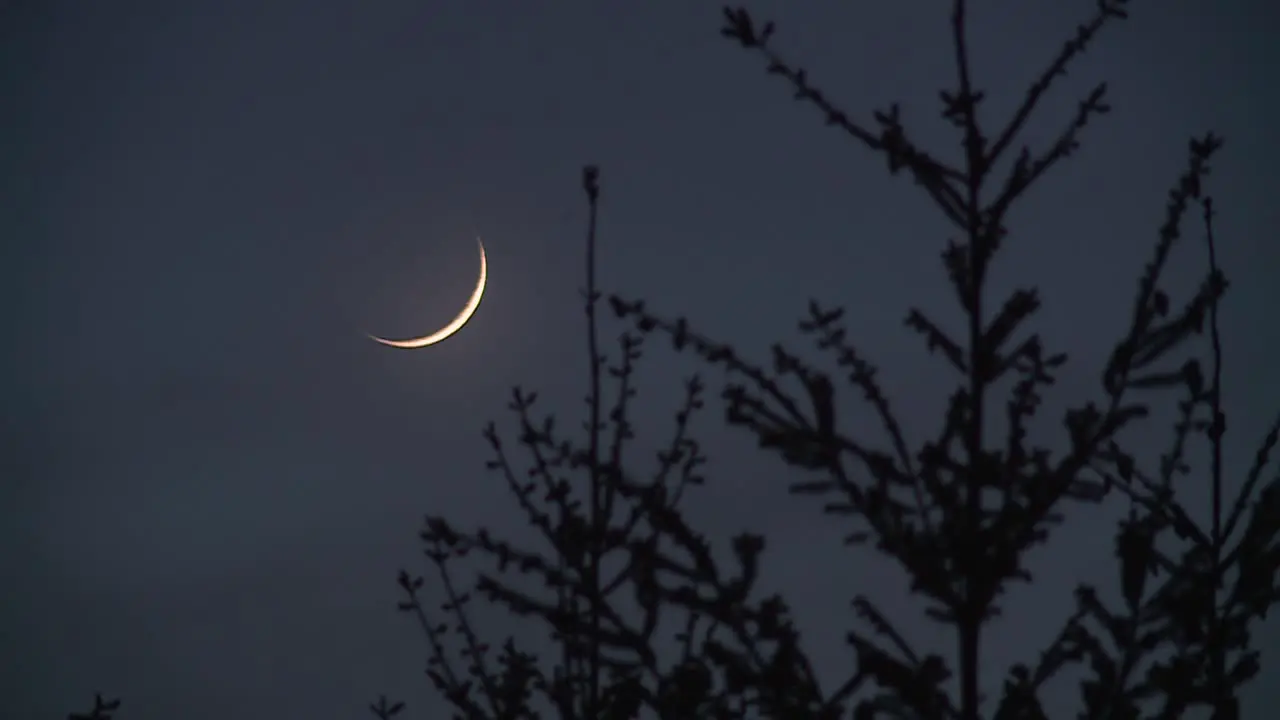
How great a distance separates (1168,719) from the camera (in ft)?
16.1

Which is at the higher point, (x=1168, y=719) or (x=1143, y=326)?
(x=1143, y=326)

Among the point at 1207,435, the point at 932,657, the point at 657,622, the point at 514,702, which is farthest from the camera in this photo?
the point at 514,702

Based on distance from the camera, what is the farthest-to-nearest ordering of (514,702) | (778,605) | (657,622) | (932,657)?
(514,702) < (657,622) < (778,605) < (932,657)

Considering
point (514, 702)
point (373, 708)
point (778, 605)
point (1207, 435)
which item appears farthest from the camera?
point (373, 708)

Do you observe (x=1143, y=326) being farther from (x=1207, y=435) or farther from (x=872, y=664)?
(x=872, y=664)

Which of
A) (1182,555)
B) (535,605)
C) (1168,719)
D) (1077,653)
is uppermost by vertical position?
(535,605)

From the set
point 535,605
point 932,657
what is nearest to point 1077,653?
point 932,657

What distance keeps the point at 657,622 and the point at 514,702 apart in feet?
4.35

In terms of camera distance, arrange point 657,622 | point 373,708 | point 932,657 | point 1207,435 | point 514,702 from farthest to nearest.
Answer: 1. point 373,708
2. point 514,702
3. point 657,622
4. point 1207,435
5. point 932,657

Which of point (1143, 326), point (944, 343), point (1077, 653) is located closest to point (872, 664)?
point (1077, 653)

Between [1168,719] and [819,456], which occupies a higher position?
[819,456]

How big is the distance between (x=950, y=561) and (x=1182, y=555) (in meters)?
1.08

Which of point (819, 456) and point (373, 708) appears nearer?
point (819, 456)

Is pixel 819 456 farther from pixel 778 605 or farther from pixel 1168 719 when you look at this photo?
pixel 1168 719
